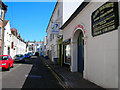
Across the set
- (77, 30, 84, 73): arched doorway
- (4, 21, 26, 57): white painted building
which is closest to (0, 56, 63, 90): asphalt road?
(77, 30, 84, 73): arched doorway

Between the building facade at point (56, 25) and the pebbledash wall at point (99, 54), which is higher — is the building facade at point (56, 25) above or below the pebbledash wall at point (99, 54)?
above

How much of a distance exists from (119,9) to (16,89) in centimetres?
579

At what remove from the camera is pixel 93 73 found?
6.89 metres

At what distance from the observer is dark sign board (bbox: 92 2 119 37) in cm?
499

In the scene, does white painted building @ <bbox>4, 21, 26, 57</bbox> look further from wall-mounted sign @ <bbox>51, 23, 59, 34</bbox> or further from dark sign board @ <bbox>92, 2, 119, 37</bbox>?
dark sign board @ <bbox>92, 2, 119, 37</bbox>

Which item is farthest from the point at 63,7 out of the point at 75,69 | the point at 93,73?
the point at 93,73

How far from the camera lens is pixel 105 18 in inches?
221

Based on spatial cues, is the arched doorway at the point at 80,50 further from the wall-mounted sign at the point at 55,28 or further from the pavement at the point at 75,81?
the wall-mounted sign at the point at 55,28

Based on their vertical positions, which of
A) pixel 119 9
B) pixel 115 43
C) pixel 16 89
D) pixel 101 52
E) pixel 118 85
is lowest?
pixel 16 89

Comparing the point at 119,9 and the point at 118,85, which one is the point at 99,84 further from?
the point at 119,9

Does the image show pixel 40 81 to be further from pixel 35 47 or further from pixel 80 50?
pixel 35 47

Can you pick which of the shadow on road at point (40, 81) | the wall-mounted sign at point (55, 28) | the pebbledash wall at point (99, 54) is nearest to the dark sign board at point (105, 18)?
the pebbledash wall at point (99, 54)

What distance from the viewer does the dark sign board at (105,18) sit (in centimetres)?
499

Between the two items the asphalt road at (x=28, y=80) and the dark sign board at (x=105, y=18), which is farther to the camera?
the asphalt road at (x=28, y=80)
